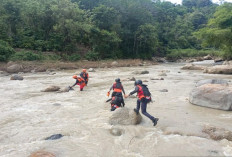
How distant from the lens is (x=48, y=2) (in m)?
34.8

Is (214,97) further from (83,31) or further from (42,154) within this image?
(83,31)

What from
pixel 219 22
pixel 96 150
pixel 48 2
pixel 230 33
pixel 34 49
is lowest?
pixel 96 150

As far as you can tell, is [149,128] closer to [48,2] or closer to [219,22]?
[219,22]

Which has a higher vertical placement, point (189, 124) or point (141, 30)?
point (141, 30)

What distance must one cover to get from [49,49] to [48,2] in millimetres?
7945

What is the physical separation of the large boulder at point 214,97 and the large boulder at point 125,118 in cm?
335

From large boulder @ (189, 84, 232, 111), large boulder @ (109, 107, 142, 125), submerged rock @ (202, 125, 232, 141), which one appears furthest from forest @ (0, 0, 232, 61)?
submerged rock @ (202, 125, 232, 141)

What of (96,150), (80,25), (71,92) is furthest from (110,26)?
(96,150)

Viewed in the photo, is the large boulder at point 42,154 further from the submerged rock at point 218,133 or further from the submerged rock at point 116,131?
the submerged rock at point 218,133

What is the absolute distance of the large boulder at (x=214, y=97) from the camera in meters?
8.01

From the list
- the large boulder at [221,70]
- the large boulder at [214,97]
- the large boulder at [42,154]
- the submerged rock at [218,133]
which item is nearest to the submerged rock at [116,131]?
the large boulder at [42,154]

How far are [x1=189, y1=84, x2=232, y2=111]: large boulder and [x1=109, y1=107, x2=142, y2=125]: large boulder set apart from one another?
335cm

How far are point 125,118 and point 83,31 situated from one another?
3196cm

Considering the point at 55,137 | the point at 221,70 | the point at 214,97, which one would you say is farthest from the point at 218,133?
the point at 221,70
